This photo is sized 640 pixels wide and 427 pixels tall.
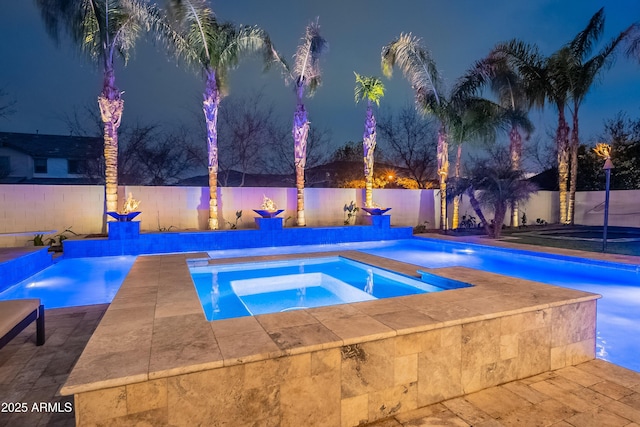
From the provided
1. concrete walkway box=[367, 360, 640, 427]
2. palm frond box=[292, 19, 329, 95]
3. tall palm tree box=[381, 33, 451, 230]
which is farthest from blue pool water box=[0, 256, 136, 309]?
tall palm tree box=[381, 33, 451, 230]

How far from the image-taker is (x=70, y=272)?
7195 millimetres

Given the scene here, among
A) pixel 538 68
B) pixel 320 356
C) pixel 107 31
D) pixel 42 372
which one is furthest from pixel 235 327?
pixel 538 68

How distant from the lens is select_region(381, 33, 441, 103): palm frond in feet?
40.5

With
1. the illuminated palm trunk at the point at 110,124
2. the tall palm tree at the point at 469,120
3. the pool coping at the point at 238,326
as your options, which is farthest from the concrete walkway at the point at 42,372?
the tall palm tree at the point at 469,120

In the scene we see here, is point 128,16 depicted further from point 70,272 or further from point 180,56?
point 70,272

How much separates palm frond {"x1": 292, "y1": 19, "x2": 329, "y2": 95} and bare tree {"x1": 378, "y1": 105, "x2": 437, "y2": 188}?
31.6 feet

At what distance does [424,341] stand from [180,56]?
11.3 metres

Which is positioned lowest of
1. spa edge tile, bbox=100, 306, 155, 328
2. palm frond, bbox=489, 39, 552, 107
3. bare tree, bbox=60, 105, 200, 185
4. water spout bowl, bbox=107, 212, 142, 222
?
spa edge tile, bbox=100, 306, 155, 328

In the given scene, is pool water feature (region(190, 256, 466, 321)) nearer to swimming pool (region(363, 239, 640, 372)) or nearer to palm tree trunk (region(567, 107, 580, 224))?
swimming pool (region(363, 239, 640, 372))

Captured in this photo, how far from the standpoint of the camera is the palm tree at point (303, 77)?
40.5ft

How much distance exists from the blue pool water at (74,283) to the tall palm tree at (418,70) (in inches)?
420

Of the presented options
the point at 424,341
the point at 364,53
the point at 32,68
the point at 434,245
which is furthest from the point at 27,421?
the point at 32,68

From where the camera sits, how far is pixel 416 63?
40.9 ft

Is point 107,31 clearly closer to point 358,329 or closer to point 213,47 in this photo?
point 213,47
